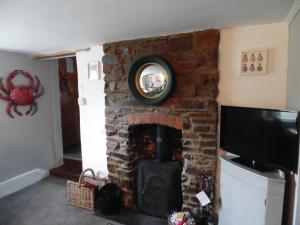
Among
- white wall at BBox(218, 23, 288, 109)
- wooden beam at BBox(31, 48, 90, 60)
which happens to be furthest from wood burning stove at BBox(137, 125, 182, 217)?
wooden beam at BBox(31, 48, 90, 60)

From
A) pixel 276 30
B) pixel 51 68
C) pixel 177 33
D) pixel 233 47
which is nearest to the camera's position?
pixel 276 30

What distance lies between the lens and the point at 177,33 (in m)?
2.27

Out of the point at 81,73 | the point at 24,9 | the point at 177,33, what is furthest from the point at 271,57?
the point at 81,73

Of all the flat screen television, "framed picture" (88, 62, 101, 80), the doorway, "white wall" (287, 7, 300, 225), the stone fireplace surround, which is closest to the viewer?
"white wall" (287, 7, 300, 225)

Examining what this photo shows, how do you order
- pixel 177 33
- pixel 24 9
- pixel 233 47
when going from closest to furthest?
pixel 24 9
pixel 233 47
pixel 177 33

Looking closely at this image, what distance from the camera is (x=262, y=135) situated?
175cm

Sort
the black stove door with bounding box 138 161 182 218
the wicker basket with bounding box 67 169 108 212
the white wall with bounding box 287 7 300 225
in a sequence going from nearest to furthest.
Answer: the white wall with bounding box 287 7 300 225 < the black stove door with bounding box 138 161 182 218 < the wicker basket with bounding box 67 169 108 212

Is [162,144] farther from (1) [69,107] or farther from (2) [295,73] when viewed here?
(1) [69,107]

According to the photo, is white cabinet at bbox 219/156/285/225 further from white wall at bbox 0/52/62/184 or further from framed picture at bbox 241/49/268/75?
white wall at bbox 0/52/62/184

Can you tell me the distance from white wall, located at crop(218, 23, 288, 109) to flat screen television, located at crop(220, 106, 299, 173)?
0.73 feet

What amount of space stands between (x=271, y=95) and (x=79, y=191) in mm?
2484

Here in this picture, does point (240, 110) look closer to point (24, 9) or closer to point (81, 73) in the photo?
point (24, 9)

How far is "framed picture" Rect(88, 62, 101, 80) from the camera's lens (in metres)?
2.84

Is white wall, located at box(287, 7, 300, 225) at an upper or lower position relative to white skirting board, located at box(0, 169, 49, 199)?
upper
